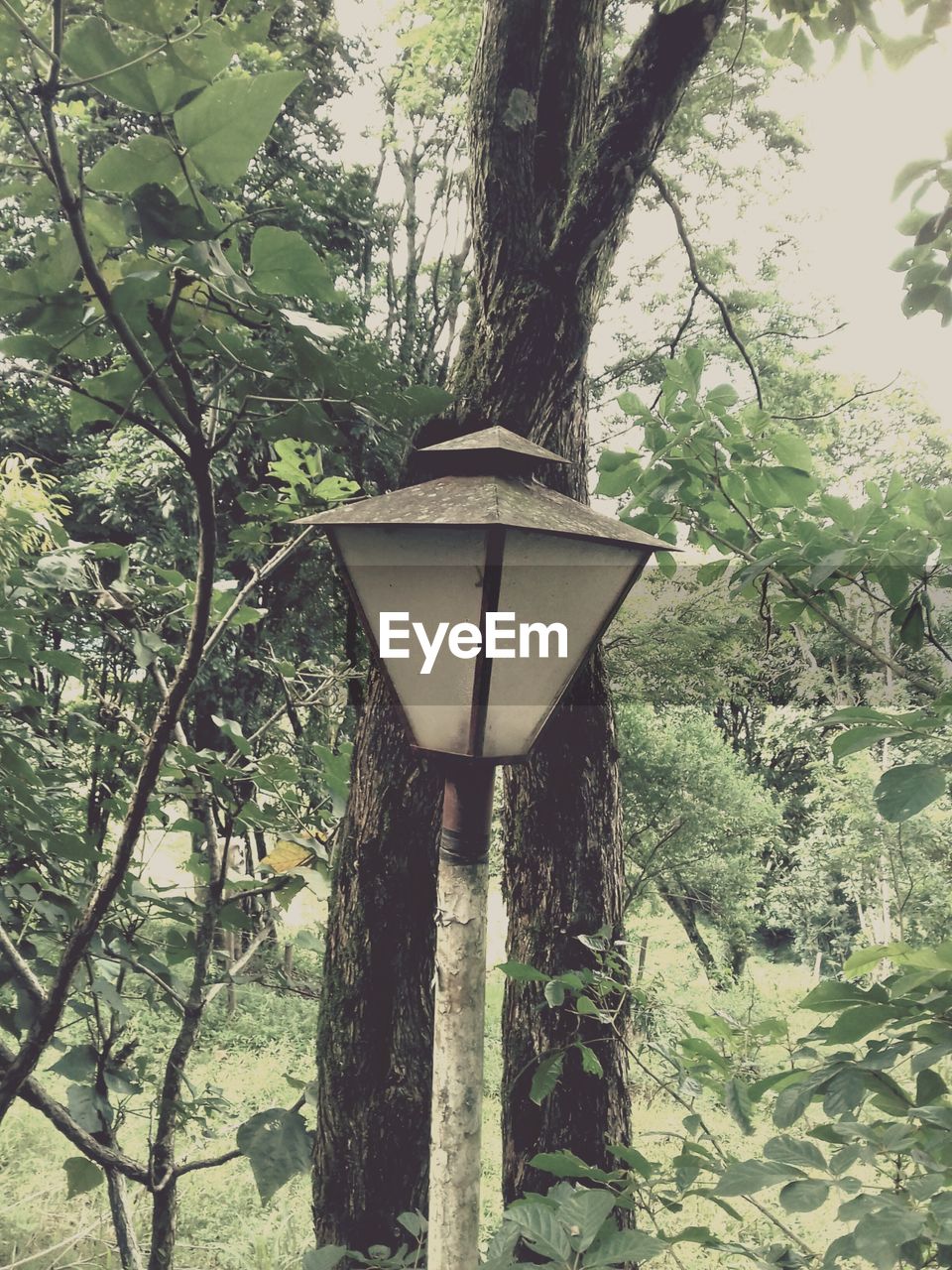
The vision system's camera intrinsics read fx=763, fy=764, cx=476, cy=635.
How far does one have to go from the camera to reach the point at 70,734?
1715 millimetres

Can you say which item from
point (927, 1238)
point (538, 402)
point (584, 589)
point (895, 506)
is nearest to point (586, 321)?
point (538, 402)

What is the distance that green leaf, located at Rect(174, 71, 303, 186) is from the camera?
2.07ft

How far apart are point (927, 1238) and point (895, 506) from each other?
1.02m

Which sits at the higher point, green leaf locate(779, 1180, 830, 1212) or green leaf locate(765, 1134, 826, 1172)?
green leaf locate(765, 1134, 826, 1172)

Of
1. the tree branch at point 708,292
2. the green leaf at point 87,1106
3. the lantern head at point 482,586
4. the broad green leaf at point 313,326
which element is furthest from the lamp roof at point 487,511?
the tree branch at point 708,292

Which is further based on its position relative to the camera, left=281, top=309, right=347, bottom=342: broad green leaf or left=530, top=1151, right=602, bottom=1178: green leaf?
left=530, top=1151, right=602, bottom=1178: green leaf

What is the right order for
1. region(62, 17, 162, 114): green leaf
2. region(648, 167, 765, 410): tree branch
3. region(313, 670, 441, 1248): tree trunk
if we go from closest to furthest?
region(62, 17, 162, 114): green leaf, region(313, 670, 441, 1248): tree trunk, region(648, 167, 765, 410): tree branch

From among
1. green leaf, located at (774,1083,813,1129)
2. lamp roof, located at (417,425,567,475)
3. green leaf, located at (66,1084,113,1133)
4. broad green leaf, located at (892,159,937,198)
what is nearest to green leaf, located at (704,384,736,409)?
broad green leaf, located at (892,159,937,198)

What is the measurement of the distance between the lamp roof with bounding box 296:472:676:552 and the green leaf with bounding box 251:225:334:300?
0.78ft

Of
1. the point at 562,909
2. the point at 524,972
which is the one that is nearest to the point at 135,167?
the point at 524,972

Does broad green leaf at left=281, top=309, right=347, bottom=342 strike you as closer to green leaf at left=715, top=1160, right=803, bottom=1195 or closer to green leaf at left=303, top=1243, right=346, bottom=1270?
green leaf at left=715, top=1160, right=803, bottom=1195

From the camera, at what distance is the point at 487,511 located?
0.84 metres

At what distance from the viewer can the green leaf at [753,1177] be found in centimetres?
81

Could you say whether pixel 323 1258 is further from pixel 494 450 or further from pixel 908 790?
pixel 494 450
